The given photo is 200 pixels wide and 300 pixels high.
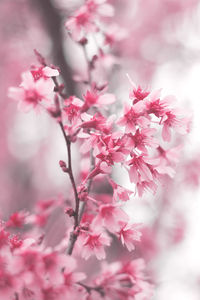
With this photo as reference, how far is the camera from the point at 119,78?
3721 millimetres

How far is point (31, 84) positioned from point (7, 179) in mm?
5202

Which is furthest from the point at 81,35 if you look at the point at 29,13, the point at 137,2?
the point at 137,2

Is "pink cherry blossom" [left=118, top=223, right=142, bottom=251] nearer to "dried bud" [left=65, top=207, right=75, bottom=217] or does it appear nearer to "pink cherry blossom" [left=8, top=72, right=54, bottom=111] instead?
"dried bud" [left=65, top=207, right=75, bottom=217]

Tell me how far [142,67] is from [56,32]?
144 cm

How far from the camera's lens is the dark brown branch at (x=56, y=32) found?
3123mm

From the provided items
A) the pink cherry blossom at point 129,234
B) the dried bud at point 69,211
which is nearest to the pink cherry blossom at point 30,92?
the dried bud at point 69,211

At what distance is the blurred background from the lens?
294 centimetres

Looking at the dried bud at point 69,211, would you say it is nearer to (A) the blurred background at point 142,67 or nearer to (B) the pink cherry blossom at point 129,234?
(B) the pink cherry blossom at point 129,234

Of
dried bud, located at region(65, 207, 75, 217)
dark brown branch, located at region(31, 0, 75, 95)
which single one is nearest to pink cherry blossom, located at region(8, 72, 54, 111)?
dried bud, located at region(65, 207, 75, 217)

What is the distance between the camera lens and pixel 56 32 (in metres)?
3.19

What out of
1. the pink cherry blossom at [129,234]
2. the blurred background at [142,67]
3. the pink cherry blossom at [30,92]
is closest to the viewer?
the pink cherry blossom at [30,92]

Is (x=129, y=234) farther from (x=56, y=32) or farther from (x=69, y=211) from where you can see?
(x=56, y=32)

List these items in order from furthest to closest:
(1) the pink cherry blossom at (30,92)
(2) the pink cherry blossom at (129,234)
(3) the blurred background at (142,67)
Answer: (3) the blurred background at (142,67), (2) the pink cherry blossom at (129,234), (1) the pink cherry blossom at (30,92)

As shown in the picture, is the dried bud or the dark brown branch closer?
the dried bud
